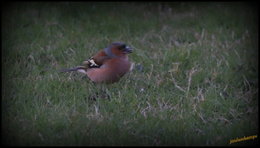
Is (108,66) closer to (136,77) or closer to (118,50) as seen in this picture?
(118,50)

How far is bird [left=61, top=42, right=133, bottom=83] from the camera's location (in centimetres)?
547

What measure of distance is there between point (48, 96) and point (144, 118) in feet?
4.47

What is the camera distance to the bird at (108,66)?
5.47 m

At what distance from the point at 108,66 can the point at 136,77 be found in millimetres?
512

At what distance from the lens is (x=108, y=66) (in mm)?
5520

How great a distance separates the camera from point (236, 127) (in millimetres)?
4273

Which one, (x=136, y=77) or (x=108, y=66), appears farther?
(x=136, y=77)

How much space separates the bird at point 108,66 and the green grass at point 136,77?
0.45ft

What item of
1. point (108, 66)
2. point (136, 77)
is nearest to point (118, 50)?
point (108, 66)

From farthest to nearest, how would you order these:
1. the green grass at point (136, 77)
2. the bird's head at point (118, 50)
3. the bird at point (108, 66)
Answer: the bird's head at point (118, 50) < the bird at point (108, 66) < the green grass at point (136, 77)

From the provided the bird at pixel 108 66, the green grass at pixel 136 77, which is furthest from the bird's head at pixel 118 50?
the green grass at pixel 136 77

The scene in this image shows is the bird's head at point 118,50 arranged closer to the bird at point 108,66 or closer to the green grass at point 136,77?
the bird at point 108,66

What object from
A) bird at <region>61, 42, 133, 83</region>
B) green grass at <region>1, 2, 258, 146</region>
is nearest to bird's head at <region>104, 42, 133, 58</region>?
bird at <region>61, 42, 133, 83</region>

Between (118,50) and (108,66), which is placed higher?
(118,50)
